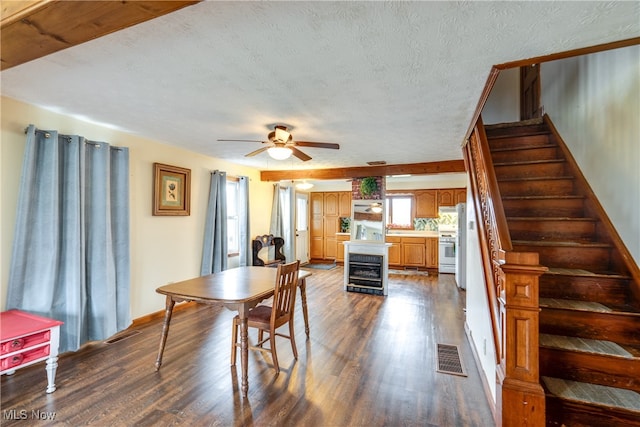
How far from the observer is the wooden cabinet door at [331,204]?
8.41 metres

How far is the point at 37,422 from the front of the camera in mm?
1901

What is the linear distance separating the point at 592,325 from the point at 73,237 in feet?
14.0

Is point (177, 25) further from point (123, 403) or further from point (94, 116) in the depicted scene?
point (123, 403)

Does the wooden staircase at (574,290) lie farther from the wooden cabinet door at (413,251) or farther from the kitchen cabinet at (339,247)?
the kitchen cabinet at (339,247)

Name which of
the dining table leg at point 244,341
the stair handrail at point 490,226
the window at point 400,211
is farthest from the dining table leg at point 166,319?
the window at point 400,211

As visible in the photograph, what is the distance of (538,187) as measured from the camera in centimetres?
283

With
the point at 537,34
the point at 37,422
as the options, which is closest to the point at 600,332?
the point at 537,34

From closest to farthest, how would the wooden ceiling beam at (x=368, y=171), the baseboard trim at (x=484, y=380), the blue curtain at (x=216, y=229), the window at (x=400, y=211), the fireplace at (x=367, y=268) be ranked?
the baseboard trim at (x=484, y=380) → the blue curtain at (x=216, y=229) → the wooden ceiling beam at (x=368, y=171) → the fireplace at (x=367, y=268) → the window at (x=400, y=211)

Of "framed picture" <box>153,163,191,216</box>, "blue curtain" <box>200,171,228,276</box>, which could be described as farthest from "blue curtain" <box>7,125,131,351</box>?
"blue curtain" <box>200,171,228,276</box>

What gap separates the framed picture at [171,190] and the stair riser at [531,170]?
4.00m

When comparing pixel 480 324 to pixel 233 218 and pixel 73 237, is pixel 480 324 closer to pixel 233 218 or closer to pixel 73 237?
pixel 73 237

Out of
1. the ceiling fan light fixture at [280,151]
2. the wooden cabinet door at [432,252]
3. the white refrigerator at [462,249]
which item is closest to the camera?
the ceiling fan light fixture at [280,151]

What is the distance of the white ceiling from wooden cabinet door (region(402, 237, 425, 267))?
4.67 metres

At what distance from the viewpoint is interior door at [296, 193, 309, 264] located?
26.4 feet
